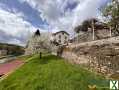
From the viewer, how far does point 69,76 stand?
19828 mm

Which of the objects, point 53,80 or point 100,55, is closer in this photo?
point 53,80

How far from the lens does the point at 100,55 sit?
19656 mm

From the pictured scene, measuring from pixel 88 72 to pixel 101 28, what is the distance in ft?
51.2

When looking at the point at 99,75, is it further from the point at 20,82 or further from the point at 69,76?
the point at 20,82

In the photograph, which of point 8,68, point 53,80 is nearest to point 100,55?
point 53,80

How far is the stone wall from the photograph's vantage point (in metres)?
17.9

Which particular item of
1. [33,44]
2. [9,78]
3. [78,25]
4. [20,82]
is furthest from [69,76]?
[33,44]

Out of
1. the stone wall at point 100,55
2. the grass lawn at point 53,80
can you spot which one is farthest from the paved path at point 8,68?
the stone wall at point 100,55

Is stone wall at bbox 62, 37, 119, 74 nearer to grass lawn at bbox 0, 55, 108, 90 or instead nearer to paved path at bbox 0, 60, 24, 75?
grass lawn at bbox 0, 55, 108, 90

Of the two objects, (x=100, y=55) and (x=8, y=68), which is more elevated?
(x=100, y=55)

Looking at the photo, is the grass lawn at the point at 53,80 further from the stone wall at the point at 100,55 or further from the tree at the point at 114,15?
the tree at the point at 114,15

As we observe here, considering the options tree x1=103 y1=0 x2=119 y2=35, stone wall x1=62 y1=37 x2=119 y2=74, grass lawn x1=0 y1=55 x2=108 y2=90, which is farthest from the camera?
tree x1=103 y1=0 x2=119 y2=35

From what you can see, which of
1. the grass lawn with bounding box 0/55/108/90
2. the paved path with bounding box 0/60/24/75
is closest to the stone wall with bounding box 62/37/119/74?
the grass lawn with bounding box 0/55/108/90

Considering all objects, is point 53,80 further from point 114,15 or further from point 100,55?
point 114,15
